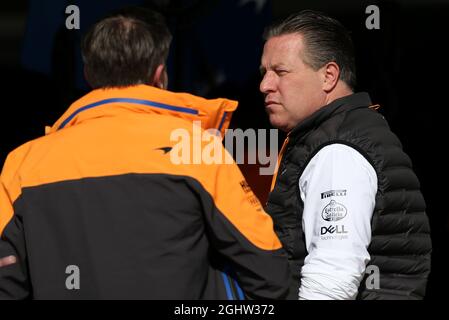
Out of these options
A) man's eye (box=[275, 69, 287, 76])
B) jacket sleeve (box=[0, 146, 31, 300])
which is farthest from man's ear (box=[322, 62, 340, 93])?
jacket sleeve (box=[0, 146, 31, 300])

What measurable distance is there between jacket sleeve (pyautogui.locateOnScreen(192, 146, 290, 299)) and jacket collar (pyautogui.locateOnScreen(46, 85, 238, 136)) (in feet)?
0.56

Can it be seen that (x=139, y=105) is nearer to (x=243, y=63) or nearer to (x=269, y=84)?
(x=269, y=84)

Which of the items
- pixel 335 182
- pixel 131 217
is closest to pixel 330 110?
pixel 335 182

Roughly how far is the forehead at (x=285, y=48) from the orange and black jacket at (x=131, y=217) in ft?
1.38

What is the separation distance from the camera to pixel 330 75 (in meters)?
2.06

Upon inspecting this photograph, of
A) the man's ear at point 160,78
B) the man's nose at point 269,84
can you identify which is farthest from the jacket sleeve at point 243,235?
the man's nose at point 269,84

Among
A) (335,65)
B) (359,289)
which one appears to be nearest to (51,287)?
(359,289)

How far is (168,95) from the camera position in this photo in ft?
5.88

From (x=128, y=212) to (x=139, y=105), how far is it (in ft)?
0.82

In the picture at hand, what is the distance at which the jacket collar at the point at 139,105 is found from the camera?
178 cm

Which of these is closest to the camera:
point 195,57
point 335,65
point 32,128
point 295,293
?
point 295,293

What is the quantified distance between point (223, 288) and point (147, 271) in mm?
189

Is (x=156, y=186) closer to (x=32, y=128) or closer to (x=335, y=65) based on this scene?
(x=335, y=65)

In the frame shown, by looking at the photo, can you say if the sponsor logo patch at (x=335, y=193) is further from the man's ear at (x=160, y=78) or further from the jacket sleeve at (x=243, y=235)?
the man's ear at (x=160, y=78)
